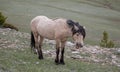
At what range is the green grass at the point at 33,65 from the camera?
36.7 ft

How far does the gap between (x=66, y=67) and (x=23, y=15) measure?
31.4 meters

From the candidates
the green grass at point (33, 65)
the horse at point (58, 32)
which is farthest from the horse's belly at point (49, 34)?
the green grass at point (33, 65)

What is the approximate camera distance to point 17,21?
123 ft

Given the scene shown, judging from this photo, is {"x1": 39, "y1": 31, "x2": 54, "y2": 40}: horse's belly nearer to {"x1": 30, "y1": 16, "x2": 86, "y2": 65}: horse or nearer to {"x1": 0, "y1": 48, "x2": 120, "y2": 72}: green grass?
{"x1": 30, "y1": 16, "x2": 86, "y2": 65}: horse

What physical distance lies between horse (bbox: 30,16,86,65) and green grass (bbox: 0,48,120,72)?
456 mm

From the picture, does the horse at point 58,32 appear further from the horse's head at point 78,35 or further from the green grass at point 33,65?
the green grass at point 33,65

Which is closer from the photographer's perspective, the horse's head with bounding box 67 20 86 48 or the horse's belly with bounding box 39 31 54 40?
the horse's head with bounding box 67 20 86 48

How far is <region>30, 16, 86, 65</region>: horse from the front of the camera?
11.4 metres

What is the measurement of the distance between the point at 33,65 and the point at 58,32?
65.7 inches

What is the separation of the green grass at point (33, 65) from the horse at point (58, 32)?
46cm

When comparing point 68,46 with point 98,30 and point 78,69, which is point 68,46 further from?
point 98,30

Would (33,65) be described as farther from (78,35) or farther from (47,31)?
(78,35)

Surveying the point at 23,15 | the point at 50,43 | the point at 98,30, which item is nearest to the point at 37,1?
the point at 23,15

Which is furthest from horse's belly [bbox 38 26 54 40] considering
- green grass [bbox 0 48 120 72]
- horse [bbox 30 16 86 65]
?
green grass [bbox 0 48 120 72]
